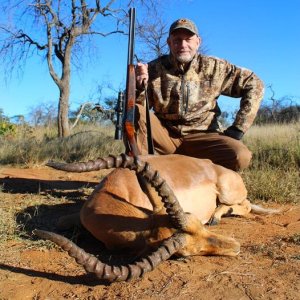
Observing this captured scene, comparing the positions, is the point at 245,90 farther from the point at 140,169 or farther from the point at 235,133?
the point at 140,169

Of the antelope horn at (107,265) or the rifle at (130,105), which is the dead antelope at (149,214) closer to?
the antelope horn at (107,265)


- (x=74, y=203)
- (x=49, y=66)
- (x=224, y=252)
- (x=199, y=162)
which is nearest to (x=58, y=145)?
(x=49, y=66)

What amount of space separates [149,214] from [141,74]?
2.22m

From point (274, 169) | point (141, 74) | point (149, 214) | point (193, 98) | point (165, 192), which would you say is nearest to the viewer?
point (165, 192)

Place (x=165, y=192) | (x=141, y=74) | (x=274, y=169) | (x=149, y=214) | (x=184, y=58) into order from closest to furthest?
(x=165, y=192) < (x=149, y=214) < (x=141, y=74) < (x=184, y=58) < (x=274, y=169)

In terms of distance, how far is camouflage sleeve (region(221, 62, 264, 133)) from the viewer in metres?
5.63

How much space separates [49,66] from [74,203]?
29.6ft

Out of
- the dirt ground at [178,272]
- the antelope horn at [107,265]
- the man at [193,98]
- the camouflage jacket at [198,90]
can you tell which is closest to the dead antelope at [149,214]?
the antelope horn at [107,265]

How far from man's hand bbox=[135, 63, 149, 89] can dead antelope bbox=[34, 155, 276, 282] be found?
0.97 meters

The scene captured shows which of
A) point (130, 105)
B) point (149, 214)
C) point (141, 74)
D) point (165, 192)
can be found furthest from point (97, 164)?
point (141, 74)

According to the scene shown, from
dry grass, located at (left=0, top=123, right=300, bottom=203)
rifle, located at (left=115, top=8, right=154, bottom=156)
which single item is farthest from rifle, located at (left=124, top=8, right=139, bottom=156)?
dry grass, located at (left=0, top=123, right=300, bottom=203)

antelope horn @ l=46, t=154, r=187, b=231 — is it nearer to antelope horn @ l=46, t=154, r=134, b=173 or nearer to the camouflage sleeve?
antelope horn @ l=46, t=154, r=134, b=173

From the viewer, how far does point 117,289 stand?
293 cm

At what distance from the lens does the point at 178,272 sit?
10.5ft
